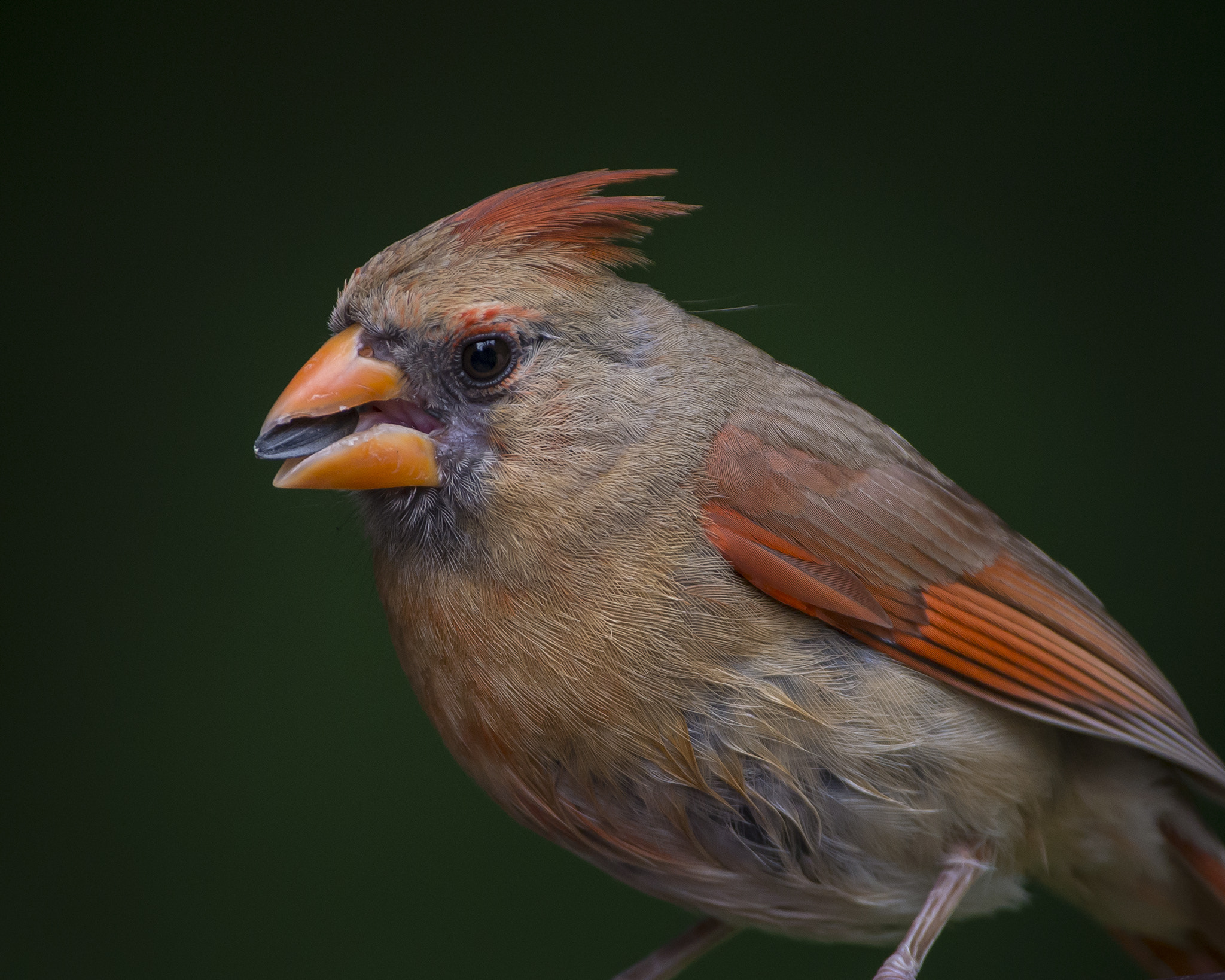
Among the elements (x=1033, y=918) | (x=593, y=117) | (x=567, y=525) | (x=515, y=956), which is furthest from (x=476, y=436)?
(x=1033, y=918)

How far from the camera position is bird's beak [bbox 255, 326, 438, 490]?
1.91 m

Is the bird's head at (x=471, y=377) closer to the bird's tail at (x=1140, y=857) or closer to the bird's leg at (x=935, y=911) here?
the bird's leg at (x=935, y=911)

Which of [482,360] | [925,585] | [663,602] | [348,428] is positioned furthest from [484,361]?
[925,585]

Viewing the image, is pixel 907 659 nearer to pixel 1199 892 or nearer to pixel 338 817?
pixel 1199 892

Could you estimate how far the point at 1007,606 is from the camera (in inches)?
86.4

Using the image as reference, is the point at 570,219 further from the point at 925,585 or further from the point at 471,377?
the point at 925,585

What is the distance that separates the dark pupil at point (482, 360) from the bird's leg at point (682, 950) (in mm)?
1229

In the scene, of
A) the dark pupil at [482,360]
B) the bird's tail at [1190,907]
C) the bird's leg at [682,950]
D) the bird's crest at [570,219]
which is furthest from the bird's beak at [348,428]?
the bird's tail at [1190,907]

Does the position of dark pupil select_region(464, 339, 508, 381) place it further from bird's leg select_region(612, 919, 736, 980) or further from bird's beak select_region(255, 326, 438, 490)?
bird's leg select_region(612, 919, 736, 980)

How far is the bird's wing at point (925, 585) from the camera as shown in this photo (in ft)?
A: 6.54

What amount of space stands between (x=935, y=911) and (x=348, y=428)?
1.20 m

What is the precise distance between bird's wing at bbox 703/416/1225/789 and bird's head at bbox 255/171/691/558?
0.22 m

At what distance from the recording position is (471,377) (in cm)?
195

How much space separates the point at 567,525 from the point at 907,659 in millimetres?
581
